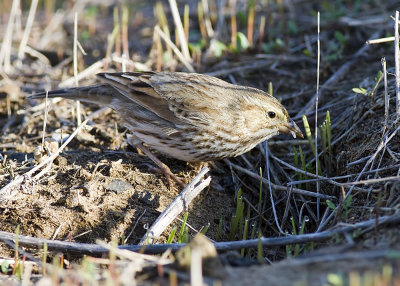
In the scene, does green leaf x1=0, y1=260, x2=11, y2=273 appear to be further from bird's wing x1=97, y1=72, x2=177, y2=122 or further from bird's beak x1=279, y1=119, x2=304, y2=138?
bird's beak x1=279, y1=119, x2=304, y2=138

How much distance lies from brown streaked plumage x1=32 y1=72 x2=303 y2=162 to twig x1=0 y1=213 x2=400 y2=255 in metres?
1.38

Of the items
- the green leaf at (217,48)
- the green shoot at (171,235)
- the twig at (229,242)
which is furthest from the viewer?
the green leaf at (217,48)

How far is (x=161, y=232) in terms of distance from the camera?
468 centimetres

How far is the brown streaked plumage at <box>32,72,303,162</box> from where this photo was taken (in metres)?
5.26

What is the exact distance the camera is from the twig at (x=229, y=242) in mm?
3871

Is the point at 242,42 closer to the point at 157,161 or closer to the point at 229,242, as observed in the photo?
the point at 157,161

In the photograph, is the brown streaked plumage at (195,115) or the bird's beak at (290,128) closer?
the brown streaked plumage at (195,115)

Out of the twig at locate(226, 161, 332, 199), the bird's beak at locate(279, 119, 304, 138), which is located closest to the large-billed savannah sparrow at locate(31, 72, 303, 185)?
the bird's beak at locate(279, 119, 304, 138)

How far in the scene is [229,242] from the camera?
4016 mm

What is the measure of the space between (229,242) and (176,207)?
917 mm

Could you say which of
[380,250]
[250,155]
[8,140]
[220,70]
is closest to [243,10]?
Result: [220,70]

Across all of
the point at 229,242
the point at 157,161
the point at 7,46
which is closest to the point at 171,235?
the point at 229,242

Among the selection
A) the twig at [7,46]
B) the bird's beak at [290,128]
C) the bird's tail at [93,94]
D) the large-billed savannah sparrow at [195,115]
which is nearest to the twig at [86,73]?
the twig at [7,46]

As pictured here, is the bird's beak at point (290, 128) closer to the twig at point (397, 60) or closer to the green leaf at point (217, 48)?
the twig at point (397, 60)
